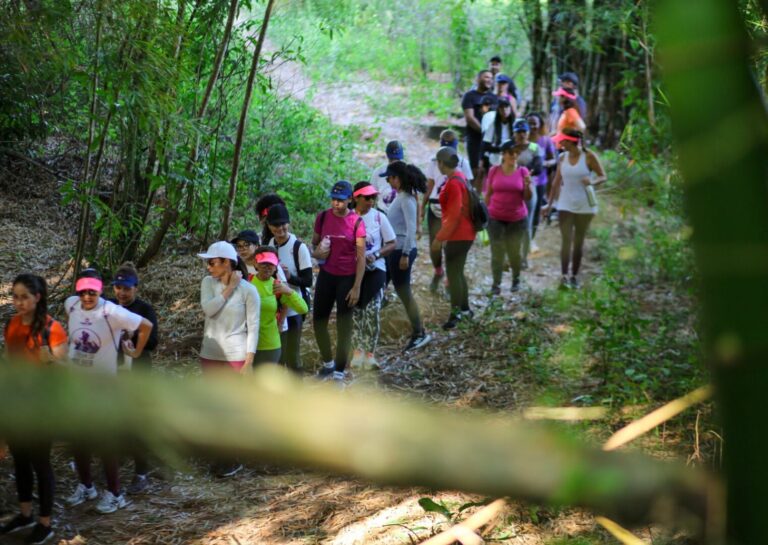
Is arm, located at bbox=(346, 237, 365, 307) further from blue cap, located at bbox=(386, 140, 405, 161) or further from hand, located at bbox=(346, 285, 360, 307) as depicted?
blue cap, located at bbox=(386, 140, 405, 161)

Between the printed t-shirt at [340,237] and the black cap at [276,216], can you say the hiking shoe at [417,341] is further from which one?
the black cap at [276,216]

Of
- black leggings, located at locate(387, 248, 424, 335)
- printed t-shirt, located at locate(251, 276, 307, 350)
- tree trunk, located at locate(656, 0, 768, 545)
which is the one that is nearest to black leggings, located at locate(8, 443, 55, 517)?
printed t-shirt, located at locate(251, 276, 307, 350)

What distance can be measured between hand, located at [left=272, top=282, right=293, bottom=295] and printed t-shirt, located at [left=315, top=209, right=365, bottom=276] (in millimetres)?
843

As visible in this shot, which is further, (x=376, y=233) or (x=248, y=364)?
(x=376, y=233)

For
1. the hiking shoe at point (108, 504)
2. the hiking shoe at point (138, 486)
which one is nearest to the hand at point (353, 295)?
the hiking shoe at point (138, 486)

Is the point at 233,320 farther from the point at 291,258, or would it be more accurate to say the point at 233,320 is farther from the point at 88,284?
the point at 291,258

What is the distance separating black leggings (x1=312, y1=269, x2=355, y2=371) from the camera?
6.56 m

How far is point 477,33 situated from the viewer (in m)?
15.1

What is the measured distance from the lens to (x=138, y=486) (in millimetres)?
5195

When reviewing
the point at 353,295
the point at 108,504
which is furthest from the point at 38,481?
the point at 353,295

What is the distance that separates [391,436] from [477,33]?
15259 mm

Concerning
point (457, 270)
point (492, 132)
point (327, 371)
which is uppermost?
point (492, 132)

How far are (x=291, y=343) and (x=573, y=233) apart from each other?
11.6 ft

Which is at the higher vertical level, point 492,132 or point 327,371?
point 492,132
